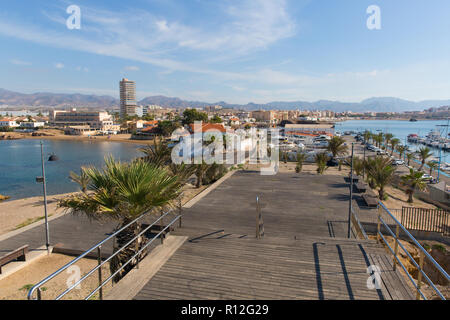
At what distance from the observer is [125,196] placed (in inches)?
203

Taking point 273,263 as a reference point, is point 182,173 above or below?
above

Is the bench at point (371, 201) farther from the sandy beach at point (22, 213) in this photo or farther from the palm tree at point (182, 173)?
the sandy beach at point (22, 213)

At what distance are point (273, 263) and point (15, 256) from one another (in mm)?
7349

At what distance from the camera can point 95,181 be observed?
17.6 ft

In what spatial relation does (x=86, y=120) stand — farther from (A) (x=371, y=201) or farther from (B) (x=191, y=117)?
(A) (x=371, y=201)

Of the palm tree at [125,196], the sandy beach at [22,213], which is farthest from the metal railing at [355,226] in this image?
the sandy beach at [22,213]

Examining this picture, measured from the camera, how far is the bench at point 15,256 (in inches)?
306

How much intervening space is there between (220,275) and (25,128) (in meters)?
122

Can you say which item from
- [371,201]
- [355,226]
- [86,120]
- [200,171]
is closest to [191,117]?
[86,120]

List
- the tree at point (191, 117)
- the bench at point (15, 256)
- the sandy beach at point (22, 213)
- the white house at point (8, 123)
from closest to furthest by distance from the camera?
1. the bench at point (15, 256)
2. the sandy beach at point (22, 213)
3. the tree at point (191, 117)
4. the white house at point (8, 123)

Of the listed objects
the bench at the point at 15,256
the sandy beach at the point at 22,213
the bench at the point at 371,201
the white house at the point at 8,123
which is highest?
the white house at the point at 8,123

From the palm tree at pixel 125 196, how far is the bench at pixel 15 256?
398cm

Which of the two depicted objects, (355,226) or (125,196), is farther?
(355,226)
